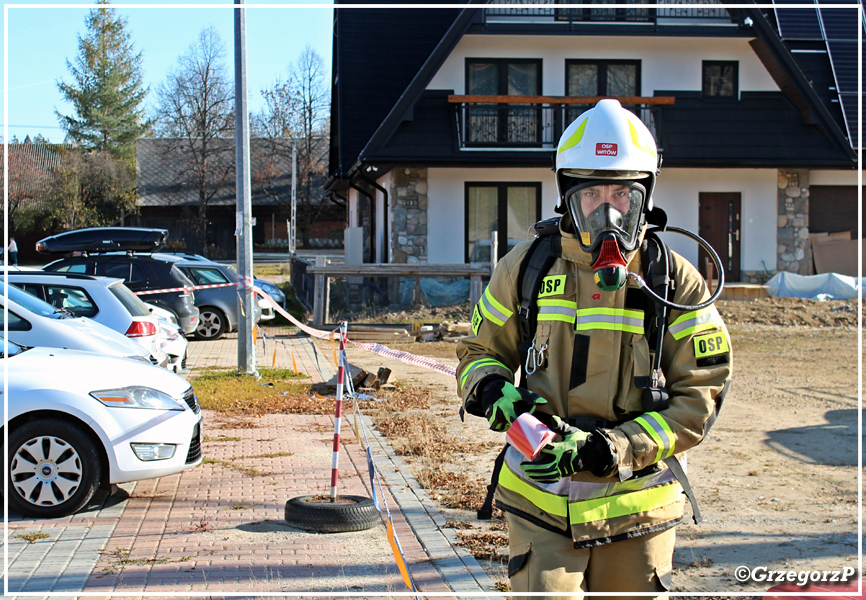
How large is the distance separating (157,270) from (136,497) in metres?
10.3

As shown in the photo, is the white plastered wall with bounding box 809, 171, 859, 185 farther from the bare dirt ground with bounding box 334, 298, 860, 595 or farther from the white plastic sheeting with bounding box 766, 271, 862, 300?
the bare dirt ground with bounding box 334, 298, 860, 595

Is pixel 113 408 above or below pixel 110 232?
below

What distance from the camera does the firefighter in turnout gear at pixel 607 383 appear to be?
2.62 meters

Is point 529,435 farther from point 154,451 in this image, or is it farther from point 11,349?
point 11,349

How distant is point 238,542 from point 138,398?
1610 millimetres

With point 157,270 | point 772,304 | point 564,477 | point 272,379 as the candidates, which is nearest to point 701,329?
point 564,477

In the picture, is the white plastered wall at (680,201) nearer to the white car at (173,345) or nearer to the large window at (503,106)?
the large window at (503,106)

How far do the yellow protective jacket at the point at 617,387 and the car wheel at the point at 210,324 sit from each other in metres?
16.0

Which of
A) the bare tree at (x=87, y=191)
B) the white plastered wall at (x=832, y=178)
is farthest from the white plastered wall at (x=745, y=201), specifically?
the bare tree at (x=87, y=191)

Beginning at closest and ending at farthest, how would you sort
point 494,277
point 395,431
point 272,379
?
point 494,277, point 395,431, point 272,379

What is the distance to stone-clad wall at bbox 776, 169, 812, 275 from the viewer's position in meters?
23.0

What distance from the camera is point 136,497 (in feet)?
21.3

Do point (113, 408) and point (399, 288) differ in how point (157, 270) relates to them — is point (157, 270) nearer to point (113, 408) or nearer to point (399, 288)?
point (399, 288)

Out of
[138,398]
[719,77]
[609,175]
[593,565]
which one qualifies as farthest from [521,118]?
[593,565]
